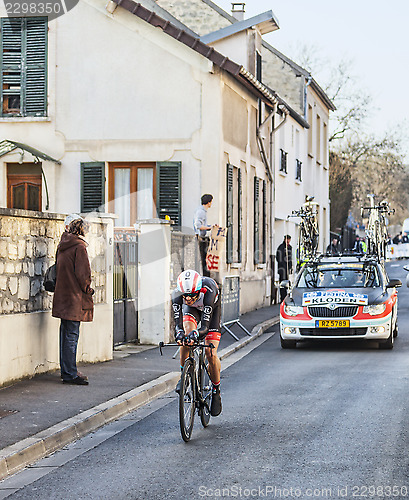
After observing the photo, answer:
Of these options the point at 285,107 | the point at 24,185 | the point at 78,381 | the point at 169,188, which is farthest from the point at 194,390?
the point at 285,107

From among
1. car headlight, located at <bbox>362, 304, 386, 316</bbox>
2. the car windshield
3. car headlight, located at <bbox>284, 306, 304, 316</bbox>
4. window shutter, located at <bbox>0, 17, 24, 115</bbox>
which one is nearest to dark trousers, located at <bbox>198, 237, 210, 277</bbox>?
the car windshield

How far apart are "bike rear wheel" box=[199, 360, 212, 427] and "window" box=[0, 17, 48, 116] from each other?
14086 millimetres

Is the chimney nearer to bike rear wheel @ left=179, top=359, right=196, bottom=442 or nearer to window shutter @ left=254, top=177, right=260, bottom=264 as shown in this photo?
window shutter @ left=254, top=177, right=260, bottom=264

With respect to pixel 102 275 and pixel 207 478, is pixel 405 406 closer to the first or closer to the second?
pixel 207 478

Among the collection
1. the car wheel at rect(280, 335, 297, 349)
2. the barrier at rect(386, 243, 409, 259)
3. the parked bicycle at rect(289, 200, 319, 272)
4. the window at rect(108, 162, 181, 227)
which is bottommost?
the car wheel at rect(280, 335, 297, 349)

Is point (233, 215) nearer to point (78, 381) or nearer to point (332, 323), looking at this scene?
point (332, 323)

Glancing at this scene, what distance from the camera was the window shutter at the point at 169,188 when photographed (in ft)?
71.7

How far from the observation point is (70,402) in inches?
406

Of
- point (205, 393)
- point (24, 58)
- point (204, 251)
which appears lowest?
point (205, 393)

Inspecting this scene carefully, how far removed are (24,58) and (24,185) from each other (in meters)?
2.86

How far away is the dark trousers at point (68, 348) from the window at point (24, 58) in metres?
11.2

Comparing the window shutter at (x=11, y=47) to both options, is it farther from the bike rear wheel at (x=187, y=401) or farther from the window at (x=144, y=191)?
the bike rear wheel at (x=187, y=401)

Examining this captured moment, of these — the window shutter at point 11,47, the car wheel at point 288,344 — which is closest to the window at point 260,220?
the window shutter at point 11,47

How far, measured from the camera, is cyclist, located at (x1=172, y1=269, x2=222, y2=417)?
8695 mm
